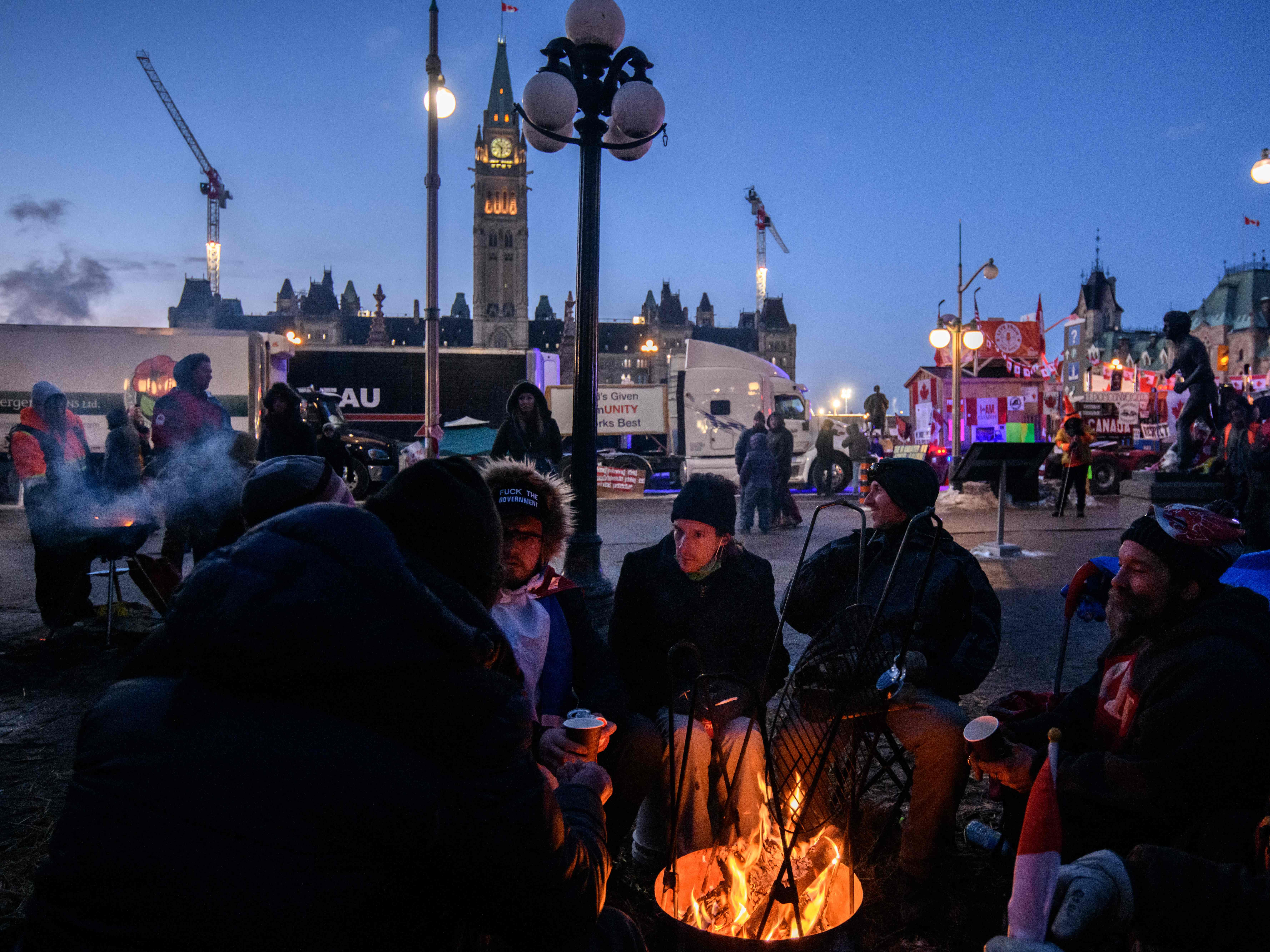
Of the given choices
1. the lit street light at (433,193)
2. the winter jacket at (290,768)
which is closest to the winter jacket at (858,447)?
the lit street light at (433,193)

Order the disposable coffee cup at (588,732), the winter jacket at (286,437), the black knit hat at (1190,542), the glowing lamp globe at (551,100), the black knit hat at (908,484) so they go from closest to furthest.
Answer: the disposable coffee cup at (588,732), the black knit hat at (1190,542), the black knit hat at (908,484), the glowing lamp globe at (551,100), the winter jacket at (286,437)

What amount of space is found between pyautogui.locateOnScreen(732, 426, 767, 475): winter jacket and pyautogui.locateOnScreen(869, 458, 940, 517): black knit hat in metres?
9.30

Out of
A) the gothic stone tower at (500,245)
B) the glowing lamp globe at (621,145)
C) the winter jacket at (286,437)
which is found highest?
the gothic stone tower at (500,245)

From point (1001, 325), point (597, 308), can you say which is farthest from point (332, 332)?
point (597, 308)

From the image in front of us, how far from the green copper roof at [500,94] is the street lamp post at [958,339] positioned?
101230 mm

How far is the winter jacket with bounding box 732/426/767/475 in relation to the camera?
12562mm

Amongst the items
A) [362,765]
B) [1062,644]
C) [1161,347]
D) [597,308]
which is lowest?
[1062,644]

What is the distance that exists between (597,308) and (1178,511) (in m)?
A: 4.08

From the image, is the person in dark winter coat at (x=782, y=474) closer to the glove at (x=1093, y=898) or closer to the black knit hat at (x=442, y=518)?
the glove at (x=1093, y=898)

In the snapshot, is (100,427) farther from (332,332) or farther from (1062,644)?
(332,332)

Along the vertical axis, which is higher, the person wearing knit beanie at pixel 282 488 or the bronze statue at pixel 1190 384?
the bronze statue at pixel 1190 384

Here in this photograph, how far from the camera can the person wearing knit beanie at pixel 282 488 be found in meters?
2.41

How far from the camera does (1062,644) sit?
2896 mm

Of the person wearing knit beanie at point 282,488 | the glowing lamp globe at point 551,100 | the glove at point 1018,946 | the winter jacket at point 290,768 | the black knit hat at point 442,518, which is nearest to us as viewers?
the winter jacket at point 290,768
